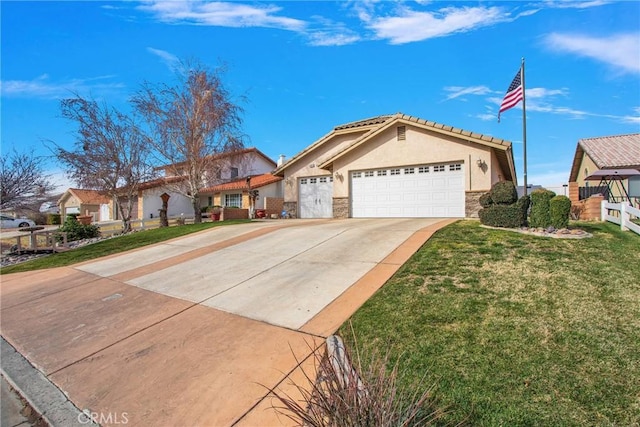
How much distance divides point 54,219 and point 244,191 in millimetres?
29438

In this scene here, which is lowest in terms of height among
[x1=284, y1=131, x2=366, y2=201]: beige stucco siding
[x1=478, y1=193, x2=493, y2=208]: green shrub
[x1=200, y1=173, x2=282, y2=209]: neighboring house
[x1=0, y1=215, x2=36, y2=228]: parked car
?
[x1=0, y1=215, x2=36, y2=228]: parked car

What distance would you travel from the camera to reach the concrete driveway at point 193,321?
3.07 metres

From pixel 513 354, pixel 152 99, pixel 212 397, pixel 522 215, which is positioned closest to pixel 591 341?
pixel 513 354

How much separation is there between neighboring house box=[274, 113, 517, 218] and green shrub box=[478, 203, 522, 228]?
365 centimetres

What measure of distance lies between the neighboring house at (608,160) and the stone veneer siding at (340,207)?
34.5ft

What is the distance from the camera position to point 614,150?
66.4ft

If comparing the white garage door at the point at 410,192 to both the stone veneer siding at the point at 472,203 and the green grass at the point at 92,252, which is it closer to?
the stone veneer siding at the point at 472,203

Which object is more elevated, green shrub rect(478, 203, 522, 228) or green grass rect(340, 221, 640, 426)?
green shrub rect(478, 203, 522, 228)

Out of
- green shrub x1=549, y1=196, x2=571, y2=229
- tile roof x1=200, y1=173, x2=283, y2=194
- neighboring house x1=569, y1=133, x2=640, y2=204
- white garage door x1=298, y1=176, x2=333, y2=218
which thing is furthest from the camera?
tile roof x1=200, y1=173, x2=283, y2=194

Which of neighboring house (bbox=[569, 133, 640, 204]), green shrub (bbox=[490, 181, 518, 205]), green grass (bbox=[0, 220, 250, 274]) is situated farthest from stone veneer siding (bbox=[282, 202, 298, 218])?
neighboring house (bbox=[569, 133, 640, 204])

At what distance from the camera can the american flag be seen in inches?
573

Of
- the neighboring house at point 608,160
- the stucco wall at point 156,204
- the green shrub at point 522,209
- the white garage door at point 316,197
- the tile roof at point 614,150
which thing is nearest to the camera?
the green shrub at point 522,209

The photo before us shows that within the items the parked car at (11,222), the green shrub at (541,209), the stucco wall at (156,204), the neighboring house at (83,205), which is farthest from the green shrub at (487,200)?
the neighboring house at (83,205)

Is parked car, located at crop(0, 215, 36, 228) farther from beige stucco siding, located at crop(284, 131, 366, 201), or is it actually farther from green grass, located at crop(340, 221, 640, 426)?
green grass, located at crop(340, 221, 640, 426)
